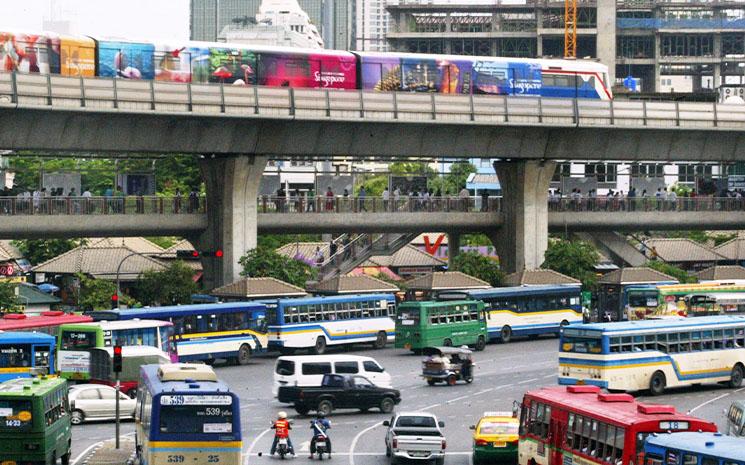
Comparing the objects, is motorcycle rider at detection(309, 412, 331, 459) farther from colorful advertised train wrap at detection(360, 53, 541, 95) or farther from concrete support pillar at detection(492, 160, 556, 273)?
concrete support pillar at detection(492, 160, 556, 273)

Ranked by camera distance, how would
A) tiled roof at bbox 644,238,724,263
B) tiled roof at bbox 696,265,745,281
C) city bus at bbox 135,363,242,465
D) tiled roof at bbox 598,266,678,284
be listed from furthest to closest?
tiled roof at bbox 644,238,724,263 → tiled roof at bbox 696,265,745,281 → tiled roof at bbox 598,266,678,284 → city bus at bbox 135,363,242,465


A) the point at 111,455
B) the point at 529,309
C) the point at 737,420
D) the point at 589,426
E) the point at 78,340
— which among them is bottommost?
the point at 111,455

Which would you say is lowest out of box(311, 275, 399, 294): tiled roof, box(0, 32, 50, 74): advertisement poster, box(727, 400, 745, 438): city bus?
box(727, 400, 745, 438): city bus

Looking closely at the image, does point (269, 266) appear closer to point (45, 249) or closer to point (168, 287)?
point (168, 287)

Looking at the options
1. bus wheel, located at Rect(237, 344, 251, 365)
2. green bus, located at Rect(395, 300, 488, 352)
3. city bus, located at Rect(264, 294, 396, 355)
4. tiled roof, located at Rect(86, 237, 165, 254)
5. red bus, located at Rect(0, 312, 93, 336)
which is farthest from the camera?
tiled roof, located at Rect(86, 237, 165, 254)

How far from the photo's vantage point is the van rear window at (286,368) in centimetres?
4869

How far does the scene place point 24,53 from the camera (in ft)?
213

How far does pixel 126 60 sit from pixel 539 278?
23.5m

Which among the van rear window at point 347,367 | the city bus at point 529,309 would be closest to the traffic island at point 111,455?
the van rear window at point 347,367

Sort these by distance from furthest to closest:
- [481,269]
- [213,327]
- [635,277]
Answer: [481,269] → [635,277] → [213,327]

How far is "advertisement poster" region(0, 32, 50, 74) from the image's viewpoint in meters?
64.4

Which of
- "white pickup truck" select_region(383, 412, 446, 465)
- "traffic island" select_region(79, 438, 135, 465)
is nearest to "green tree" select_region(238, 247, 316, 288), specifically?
"traffic island" select_region(79, 438, 135, 465)

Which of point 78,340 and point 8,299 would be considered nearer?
point 78,340

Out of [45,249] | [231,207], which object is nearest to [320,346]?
[231,207]
